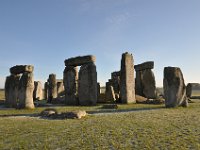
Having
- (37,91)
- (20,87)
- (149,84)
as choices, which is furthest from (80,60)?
(37,91)

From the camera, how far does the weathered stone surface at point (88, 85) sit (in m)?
25.3

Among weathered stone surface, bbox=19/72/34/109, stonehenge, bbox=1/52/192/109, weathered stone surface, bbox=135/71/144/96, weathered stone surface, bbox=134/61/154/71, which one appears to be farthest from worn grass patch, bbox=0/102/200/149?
weathered stone surface, bbox=135/71/144/96

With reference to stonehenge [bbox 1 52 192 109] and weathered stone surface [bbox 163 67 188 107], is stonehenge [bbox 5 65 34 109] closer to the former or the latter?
stonehenge [bbox 1 52 192 109]

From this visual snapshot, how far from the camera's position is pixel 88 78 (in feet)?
83.6

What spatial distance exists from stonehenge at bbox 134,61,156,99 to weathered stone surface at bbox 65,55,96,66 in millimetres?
9244

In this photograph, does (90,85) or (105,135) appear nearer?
(105,135)

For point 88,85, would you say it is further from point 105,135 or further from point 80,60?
point 105,135

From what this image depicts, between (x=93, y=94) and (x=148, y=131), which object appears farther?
(x=93, y=94)

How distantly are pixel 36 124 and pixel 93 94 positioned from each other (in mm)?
12944

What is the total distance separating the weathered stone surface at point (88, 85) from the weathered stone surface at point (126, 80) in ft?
9.27

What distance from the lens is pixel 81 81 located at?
2586cm

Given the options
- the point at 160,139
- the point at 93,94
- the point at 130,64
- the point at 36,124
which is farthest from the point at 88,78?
the point at 160,139

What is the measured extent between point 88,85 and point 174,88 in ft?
28.8

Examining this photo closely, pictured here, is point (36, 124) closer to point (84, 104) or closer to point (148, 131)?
point (148, 131)
